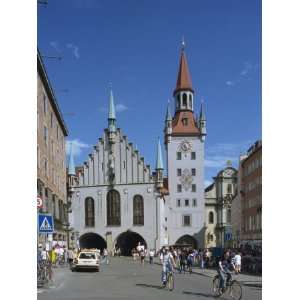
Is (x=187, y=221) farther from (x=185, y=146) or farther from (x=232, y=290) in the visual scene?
(x=232, y=290)

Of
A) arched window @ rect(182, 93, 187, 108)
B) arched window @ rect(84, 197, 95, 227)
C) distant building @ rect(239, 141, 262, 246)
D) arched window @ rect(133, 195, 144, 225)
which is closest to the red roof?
arched window @ rect(182, 93, 187, 108)

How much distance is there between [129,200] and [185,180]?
34.4 feet

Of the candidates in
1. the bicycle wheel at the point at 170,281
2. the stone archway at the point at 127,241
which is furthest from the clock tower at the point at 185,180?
the bicycle wheel at the point at 170,281

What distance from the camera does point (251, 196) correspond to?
55656 mm

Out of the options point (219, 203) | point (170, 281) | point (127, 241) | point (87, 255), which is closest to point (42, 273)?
point (170, 281)

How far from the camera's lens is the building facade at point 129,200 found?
208 feet

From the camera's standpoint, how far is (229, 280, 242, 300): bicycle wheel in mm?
14149
